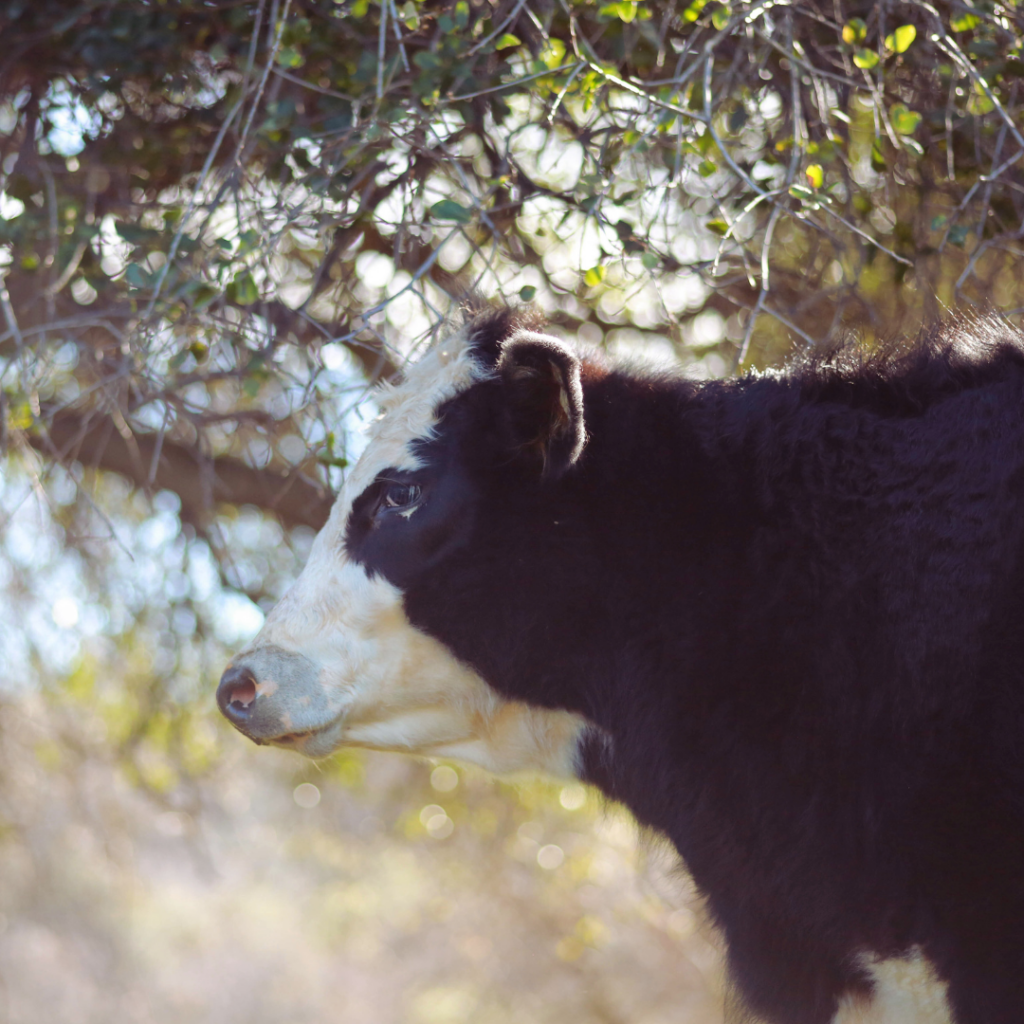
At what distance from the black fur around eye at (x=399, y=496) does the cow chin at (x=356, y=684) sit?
0.50 feet

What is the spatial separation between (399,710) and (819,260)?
299 cm

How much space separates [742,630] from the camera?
1.90m

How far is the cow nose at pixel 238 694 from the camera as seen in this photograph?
82.9 inches

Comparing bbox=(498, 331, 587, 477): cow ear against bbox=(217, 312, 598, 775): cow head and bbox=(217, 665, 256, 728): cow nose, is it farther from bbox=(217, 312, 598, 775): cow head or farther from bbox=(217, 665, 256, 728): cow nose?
bbox=(217, 665, 256, 728): cow nose

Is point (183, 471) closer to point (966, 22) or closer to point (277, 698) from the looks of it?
point (277, 698)

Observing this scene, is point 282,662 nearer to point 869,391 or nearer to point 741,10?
point 869,391

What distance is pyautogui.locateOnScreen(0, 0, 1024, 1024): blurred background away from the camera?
8.79 ft

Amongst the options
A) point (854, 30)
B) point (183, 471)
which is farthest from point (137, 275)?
point (183, 471)

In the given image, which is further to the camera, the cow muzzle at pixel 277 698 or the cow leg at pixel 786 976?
the cow muzzle at pixel 277 698

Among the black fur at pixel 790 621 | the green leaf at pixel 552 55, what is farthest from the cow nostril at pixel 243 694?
the green leaf at pixel 552 55

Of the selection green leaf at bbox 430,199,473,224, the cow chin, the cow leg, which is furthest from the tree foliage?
the cow leg

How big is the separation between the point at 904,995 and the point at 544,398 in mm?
1245

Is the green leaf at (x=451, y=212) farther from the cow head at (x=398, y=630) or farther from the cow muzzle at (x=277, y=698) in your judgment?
the cow muzzle at (x=277, y=698)

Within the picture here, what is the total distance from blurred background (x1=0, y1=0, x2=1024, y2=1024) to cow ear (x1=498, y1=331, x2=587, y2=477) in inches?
20.8
